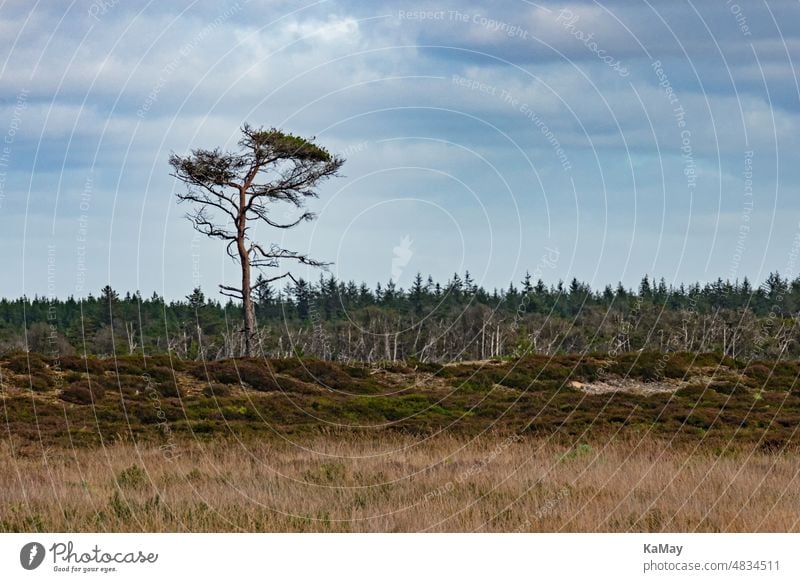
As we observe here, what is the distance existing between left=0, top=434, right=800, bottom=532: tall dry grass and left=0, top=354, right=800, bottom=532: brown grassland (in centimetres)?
4

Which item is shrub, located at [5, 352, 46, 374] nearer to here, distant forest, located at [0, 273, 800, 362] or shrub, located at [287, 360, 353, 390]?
shrub, located at [287, 360, 353, 390]

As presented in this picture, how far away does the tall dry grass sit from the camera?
1062cm

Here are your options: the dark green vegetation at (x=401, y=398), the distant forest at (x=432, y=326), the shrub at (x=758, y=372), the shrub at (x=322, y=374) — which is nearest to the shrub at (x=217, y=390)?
the dark green vegetation at (x=401, y=398)

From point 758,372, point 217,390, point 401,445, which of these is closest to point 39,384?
point 217,390

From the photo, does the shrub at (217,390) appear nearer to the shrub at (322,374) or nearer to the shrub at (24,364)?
the shrub at (322,374)

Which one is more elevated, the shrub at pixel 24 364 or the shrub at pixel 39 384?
the shrub at pixel 24 364

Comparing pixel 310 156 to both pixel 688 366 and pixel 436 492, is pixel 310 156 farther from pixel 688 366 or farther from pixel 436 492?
pixel 436 492

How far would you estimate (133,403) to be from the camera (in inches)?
1083

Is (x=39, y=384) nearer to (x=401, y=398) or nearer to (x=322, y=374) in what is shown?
(x=322, y=374)

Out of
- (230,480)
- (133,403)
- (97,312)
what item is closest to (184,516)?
(230,480)

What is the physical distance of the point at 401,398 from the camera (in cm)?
3023
